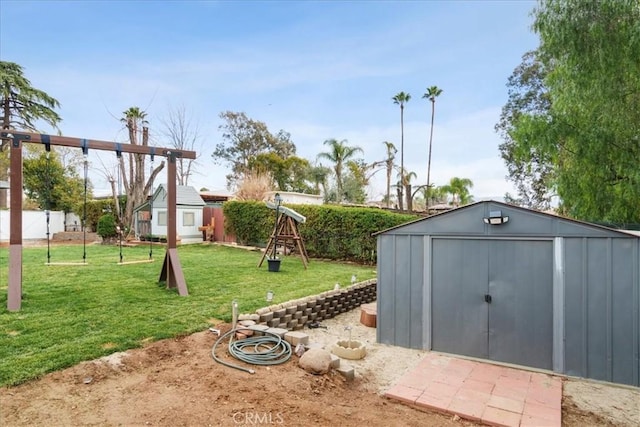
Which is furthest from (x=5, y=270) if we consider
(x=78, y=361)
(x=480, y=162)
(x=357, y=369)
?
(x=480, y=162)

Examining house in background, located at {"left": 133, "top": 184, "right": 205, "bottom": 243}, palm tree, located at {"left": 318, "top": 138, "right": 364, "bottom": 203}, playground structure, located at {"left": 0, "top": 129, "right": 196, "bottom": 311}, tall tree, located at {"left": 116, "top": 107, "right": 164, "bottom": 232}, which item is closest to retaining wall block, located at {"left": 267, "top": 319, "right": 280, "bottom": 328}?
playground structure, located at {"left": 0, "top": 129, "right": 196, "bottom": 311}

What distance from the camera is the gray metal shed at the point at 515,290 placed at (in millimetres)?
3836

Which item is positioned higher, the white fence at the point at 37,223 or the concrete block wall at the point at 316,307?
the white fence at the point at 37,223

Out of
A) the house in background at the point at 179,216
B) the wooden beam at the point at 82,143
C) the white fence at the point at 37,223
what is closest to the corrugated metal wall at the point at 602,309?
the wooden beam at the point at 82,143

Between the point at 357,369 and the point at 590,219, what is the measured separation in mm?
5670

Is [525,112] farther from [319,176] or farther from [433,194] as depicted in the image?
[433,194]

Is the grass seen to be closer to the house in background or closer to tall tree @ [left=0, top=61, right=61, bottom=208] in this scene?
the house in background

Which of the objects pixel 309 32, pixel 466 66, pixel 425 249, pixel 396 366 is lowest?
pixel 396 366

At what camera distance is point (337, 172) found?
23.1 meters

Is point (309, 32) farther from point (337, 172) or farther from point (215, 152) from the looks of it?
point (215, 152)

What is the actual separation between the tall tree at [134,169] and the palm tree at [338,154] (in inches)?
395

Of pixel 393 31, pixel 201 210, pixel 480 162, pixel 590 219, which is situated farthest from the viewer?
pixel 480 162

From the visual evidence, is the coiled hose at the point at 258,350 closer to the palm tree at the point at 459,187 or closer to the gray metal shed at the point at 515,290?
the gray metal shed at the point at 515,290

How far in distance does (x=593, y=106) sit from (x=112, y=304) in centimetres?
845
